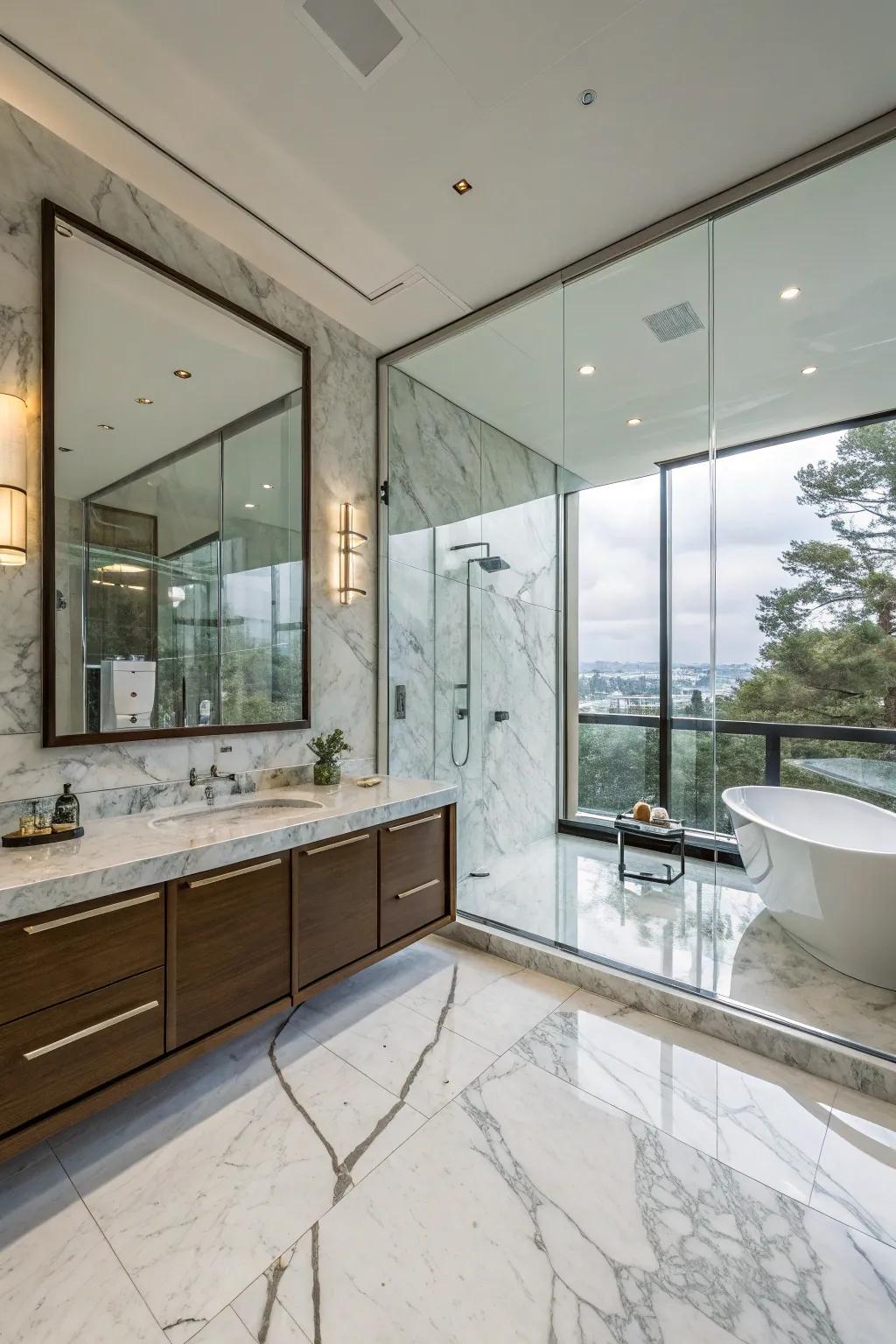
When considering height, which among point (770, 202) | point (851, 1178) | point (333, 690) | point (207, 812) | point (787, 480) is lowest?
point (851, 1178)

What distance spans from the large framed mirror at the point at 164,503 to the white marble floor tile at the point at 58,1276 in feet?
3.93

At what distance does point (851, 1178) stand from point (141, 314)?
136 inches

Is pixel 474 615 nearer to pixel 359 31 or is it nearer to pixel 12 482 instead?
pixel 12 482

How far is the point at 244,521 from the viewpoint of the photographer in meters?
2.56

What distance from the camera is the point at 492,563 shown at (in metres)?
3.45

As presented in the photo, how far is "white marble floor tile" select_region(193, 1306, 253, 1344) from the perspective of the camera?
115 cm

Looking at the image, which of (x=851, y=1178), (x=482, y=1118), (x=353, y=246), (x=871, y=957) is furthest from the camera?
(x=353, y=246)

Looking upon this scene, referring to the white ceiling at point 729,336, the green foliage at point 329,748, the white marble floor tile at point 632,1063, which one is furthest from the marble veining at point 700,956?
the white ceiling at point 729,336

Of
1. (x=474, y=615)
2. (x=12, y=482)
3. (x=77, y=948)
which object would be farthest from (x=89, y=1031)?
(x=474, y=615)

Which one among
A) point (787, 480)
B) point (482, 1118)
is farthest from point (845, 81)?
point (482, 1118)

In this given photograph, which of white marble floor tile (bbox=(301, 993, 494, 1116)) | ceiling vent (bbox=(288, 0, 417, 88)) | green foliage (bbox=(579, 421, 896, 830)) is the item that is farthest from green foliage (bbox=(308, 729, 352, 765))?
ceiling vent (bbox=(288, 0, 417, 88))

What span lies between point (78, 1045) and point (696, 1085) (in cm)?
178

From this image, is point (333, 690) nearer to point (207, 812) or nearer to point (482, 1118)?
point (207, 812)

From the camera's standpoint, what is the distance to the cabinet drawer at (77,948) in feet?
4.62
